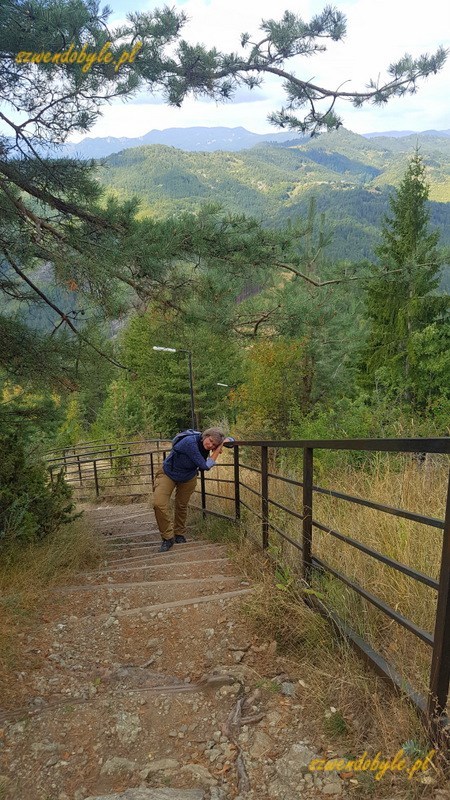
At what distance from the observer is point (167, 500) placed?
18.6ft

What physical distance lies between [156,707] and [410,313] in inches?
874

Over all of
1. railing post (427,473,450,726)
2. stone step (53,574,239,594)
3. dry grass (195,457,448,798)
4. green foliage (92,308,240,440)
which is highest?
railing post (427,473,450,726)

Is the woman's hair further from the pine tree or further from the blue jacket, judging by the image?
the pine tree

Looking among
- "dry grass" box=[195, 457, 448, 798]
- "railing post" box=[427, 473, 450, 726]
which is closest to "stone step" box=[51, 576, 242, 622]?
"dry grass" box=[195, 457, 448, 798]

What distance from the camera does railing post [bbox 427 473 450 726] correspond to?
1.64 meters

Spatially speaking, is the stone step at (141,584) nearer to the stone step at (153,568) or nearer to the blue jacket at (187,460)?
the stone step at (153,568)

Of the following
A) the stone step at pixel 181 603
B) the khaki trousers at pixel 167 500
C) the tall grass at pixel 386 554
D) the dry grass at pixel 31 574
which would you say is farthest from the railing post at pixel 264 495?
the dry grass at pixel 31 574

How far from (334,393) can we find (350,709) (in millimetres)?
15489

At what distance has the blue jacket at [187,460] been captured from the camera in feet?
17.1

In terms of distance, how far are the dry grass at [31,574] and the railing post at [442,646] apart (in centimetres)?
228

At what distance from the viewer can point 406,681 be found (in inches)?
76.3

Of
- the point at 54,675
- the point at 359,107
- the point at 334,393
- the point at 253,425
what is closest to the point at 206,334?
the point at 359,107

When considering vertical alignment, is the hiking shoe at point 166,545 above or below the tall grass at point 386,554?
below

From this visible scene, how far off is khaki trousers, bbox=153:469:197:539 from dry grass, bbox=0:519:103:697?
809mm
